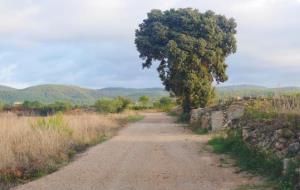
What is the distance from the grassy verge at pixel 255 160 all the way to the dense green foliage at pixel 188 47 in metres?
20.6

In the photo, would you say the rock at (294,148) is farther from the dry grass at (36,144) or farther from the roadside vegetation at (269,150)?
the dry grass at (36,144)

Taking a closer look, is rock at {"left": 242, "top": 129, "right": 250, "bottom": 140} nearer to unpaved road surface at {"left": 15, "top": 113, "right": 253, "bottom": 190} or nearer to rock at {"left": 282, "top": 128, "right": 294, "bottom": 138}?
unpaved road surface at {"left": 15, "top": 113, "right": 253, "bottom": 190}

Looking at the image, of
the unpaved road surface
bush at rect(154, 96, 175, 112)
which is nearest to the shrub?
bush at rect(154, 96, 175, 112)

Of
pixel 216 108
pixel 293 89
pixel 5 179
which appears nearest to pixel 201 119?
pixel 216 108

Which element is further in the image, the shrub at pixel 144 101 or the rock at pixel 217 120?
the shrub at pixel 144 101

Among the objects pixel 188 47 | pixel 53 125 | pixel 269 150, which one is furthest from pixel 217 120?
pixel 269 150

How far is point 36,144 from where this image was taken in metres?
18.2

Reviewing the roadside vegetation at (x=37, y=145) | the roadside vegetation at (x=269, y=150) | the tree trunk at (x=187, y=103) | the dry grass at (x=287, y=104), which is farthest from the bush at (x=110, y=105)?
the roadside vegetation at (x=269, y=150)

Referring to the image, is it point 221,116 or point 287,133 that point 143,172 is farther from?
point 221,116

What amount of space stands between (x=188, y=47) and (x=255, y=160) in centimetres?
2739

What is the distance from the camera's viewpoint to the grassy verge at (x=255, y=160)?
12.2 m

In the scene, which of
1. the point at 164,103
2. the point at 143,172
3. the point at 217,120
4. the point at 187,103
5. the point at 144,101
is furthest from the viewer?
the point at 144,101

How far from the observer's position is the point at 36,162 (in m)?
16.3

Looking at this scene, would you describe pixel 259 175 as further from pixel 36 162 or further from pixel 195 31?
pixel 195 31
